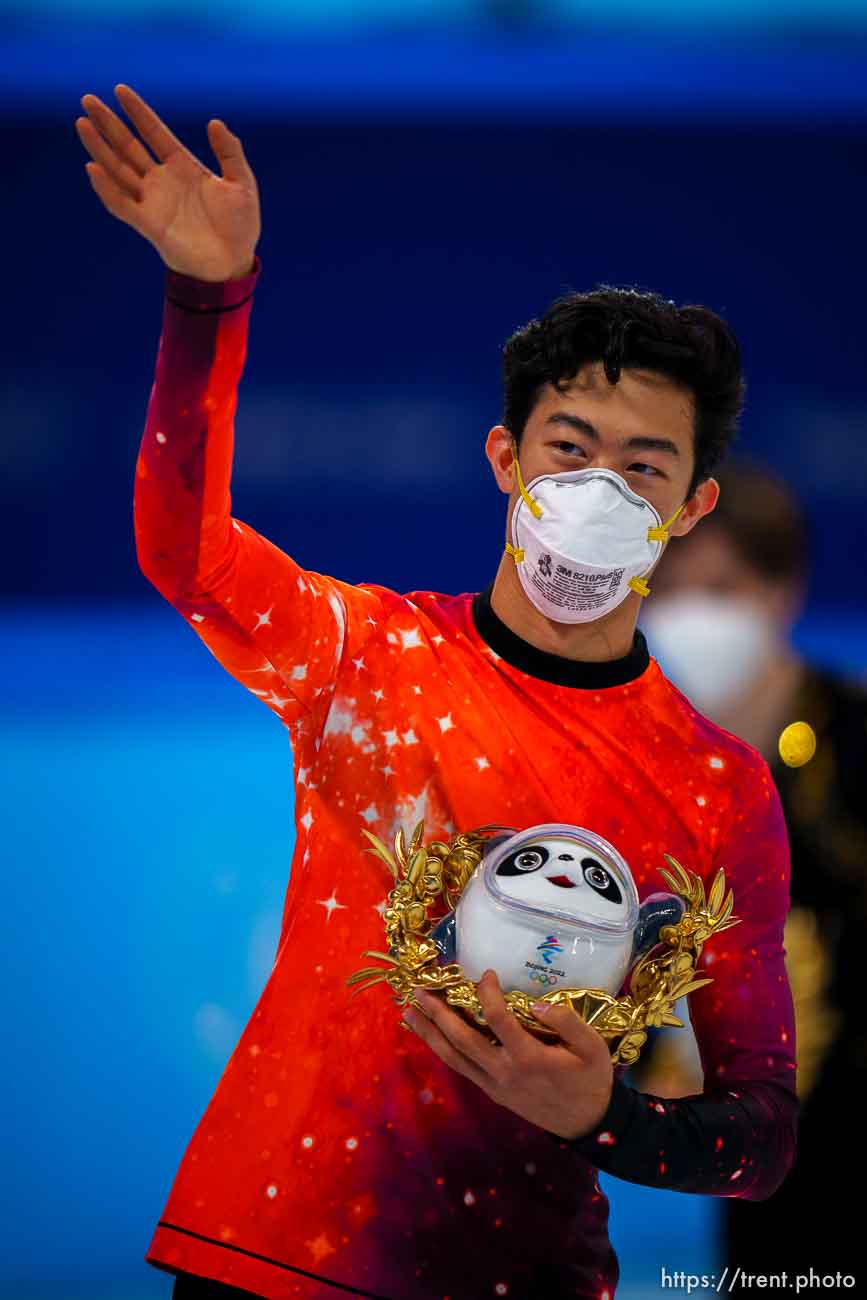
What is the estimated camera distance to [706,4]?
5102mm

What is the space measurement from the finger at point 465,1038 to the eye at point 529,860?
175 millimetres

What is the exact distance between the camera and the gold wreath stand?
178cm

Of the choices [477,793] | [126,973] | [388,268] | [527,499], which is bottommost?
[126,973]

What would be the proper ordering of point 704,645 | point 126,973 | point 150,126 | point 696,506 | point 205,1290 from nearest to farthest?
point 150,126
point 205,1290
point 696,506
point 704,645
point 126,973

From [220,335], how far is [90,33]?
3.46 m

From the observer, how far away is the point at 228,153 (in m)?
1.81

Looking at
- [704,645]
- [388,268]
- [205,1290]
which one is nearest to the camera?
[205,1290]

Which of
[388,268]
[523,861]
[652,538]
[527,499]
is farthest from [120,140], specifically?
[388,268]

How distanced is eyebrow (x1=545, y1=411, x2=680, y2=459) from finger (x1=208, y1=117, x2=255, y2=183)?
20.0 inches

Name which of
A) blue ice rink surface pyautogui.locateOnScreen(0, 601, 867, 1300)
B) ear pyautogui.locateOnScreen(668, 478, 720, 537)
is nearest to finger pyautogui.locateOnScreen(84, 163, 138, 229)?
ear pyautogui.locateOnScreen(668, 478, 720, 537)

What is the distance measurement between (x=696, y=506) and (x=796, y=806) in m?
0.88

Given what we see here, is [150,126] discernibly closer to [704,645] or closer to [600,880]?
[600,880]

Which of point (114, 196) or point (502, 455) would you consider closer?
point (114, 196)

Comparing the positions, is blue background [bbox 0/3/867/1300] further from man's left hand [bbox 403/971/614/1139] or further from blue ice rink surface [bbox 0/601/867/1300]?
man's left hand [bbox 403/971/614/1139]
